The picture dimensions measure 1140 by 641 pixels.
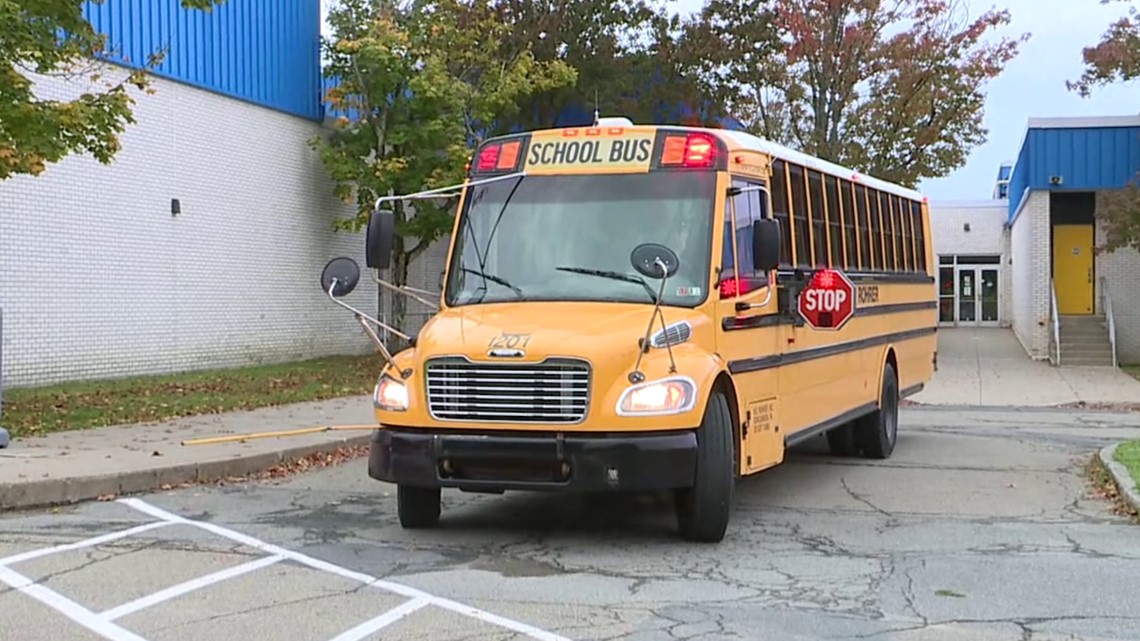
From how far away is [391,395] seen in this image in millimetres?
7961

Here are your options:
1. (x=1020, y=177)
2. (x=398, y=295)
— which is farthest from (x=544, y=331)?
(x=1020, y=177)

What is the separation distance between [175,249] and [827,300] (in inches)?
549

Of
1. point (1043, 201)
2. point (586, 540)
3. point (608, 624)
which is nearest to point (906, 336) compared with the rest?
point (586, 540)

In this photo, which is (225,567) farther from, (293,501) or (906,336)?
(906,336)

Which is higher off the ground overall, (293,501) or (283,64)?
(283,64)

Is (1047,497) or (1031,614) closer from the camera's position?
(1031,614)

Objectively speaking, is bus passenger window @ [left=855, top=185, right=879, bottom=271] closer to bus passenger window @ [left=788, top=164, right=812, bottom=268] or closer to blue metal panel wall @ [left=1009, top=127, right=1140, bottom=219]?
bus passenger window @ [left=788, top=164, right=812, bottom=268]

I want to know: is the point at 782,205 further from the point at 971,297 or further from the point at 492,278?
the point at 971,297

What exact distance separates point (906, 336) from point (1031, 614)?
26.0 feet

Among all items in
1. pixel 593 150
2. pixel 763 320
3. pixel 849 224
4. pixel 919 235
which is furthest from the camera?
pixel 919 235

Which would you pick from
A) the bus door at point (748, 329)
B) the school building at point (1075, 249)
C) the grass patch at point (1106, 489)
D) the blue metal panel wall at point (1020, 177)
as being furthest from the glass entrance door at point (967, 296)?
the bus door at point (748, 329)

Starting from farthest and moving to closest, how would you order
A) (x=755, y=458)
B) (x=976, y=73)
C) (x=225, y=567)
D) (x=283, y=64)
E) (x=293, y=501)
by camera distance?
(x=976, y=73), (x=283, y=64), (x=293, y=501), (x=755, y=458), (x=225, y=567)

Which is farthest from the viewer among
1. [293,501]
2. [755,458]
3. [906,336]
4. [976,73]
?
[976,73]

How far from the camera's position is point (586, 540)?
27.1ft
